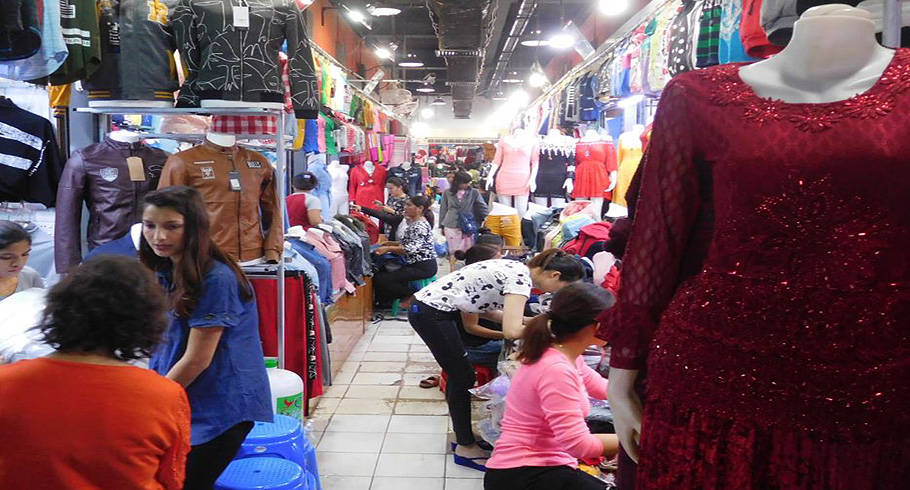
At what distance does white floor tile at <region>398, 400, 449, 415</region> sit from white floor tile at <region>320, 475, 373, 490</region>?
1.23 meters

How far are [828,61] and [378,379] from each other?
557cm

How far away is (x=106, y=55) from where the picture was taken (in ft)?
12.8

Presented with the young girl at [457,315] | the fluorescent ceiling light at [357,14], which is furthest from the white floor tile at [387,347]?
the fluorescent ceiling light at [357,14]

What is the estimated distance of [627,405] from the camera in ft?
4.16

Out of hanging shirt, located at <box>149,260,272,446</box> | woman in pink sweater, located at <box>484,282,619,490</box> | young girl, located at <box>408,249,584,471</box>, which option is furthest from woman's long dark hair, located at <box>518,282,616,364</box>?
young girl, located at <box>408,249,584,471</box>

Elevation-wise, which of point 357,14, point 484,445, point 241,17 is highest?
point 357,14

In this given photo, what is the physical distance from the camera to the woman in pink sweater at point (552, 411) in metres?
2.64

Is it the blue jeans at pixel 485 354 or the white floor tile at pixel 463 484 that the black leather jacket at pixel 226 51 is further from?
the white floor tile at pixel 463 484

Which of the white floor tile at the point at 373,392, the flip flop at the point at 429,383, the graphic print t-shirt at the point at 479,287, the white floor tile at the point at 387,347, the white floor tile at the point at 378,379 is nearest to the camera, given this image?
the graphic print t-shirt at the point at 479,287

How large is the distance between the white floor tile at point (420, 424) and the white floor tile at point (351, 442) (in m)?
0.19

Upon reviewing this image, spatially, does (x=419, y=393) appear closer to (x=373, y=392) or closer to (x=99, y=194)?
(x=373, y=392)

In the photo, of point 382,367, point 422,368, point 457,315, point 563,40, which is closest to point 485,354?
point 457,315

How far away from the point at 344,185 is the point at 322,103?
2632 millimetres

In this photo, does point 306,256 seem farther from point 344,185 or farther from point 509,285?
point 344,185
